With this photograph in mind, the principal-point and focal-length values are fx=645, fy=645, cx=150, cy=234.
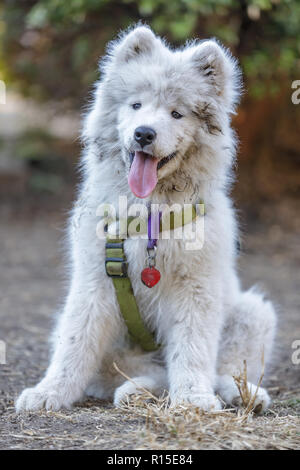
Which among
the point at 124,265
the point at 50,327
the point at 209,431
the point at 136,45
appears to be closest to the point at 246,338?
the point at 124,265

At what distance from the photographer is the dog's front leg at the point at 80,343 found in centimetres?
407

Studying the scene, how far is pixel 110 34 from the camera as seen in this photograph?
9.65 metres

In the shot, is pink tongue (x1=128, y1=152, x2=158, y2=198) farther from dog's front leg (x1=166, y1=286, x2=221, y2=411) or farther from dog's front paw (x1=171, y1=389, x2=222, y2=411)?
dog's front paw (x1=171, y1=389, x2=222, y2=411)

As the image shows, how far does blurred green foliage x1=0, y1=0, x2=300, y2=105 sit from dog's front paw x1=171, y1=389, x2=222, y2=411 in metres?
4.79

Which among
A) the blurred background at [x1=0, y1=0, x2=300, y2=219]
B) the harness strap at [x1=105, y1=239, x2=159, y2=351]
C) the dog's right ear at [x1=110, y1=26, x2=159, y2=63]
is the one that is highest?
the blurred background at [x1=0, y1=0, x2=300, y2=219]

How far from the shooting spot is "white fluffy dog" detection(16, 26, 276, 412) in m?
3.97

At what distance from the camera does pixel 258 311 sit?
15.0 ft

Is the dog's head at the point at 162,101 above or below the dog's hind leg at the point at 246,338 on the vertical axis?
above

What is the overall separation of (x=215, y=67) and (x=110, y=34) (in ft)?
19.5

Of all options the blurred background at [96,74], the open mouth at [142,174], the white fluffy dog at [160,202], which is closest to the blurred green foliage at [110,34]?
the blurred background at [96,74]

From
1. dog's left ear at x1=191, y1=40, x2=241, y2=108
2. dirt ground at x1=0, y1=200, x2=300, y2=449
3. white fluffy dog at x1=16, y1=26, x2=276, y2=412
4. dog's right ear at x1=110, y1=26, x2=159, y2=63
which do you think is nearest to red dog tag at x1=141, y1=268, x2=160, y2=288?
white fluffy dog at x1=16, y1=26, x2=276, y2=412

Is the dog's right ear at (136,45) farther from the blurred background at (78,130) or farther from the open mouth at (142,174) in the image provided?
the blurred background at (78,130)

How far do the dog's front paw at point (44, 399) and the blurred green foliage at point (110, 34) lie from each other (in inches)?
189

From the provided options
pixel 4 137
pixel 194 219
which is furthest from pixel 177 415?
pixel 4 137
